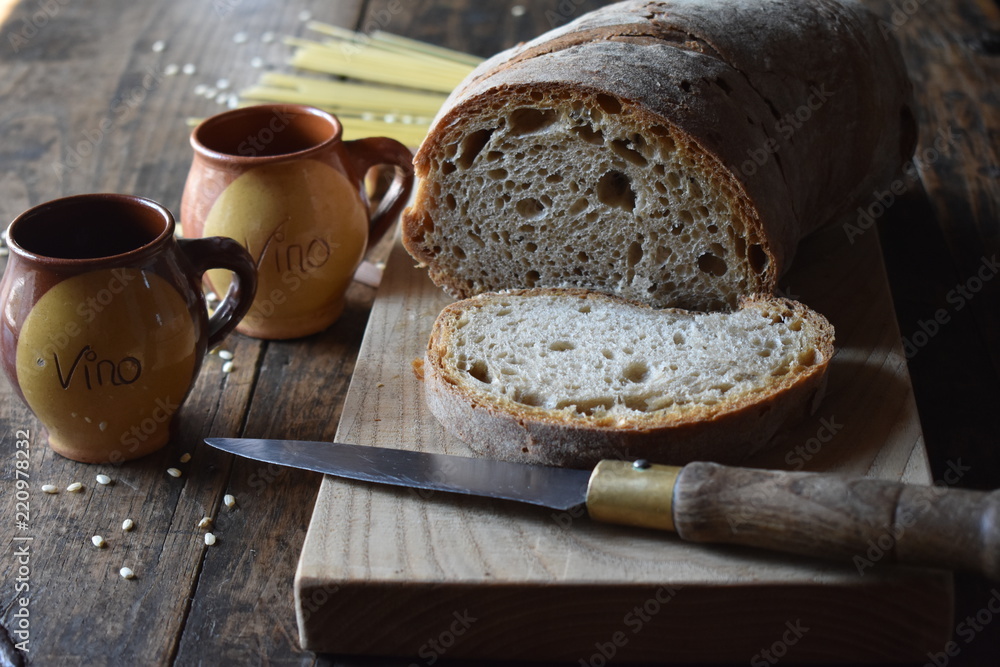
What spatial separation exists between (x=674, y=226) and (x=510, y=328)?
14.7 inches

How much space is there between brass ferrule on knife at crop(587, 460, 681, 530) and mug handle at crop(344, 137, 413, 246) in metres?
0.99

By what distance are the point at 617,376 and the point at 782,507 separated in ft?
1.45

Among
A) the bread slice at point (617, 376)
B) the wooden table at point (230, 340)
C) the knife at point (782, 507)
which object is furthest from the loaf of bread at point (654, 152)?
the knife at point (782, 507)

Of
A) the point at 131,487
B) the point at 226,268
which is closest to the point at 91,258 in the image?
the point at 226,268

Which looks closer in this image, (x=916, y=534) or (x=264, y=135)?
(x=916, y=534)

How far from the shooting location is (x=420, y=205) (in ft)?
6.76

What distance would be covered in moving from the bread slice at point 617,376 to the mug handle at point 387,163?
398 mm

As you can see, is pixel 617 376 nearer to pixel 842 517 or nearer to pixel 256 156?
pixel 842 517

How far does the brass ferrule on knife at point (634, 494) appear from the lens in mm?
1369

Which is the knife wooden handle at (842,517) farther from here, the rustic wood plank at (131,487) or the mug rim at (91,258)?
the mug rim at (91,258)

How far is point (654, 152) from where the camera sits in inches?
71.2

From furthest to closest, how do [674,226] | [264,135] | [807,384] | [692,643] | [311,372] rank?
[264,135] < [311,372] < [674,226] < [807,384] < [692,643]

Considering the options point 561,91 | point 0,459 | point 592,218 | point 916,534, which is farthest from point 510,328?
point 0,459

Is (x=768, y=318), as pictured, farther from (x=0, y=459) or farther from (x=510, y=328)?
(x=0, y=459)
